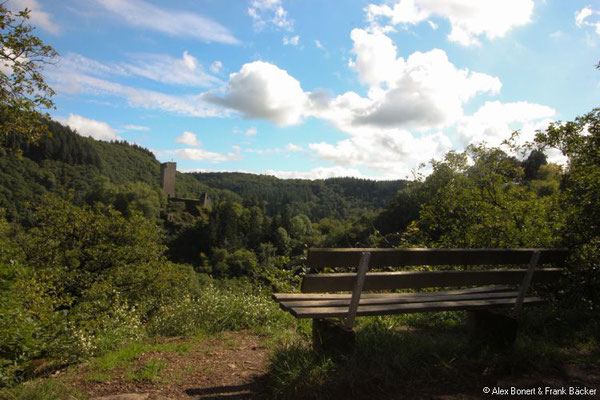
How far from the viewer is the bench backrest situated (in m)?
2.96

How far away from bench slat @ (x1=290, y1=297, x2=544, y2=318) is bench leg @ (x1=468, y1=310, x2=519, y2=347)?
11cm

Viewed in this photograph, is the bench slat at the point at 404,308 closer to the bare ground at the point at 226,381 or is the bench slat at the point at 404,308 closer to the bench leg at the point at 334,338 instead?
the bench leg at the point at 334,338

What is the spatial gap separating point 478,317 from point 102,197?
9079cm

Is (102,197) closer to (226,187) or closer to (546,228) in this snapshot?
(546,228)

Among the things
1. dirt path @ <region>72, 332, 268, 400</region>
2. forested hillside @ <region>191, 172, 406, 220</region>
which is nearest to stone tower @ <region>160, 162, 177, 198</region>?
forested hillside @ <region>191, 172, 406, 220</region>

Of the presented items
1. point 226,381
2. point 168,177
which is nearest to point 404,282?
point 226,381

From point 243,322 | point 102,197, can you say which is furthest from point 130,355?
point 102,197

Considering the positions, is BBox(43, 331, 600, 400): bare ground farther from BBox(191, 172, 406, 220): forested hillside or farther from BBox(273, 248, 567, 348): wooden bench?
BBox(191, 172, 406, 220): forested hillside

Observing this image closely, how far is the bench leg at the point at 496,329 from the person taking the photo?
11.4 ft

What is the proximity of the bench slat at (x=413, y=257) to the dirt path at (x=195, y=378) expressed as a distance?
1.25 meters

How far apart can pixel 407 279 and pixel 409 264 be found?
125 mm

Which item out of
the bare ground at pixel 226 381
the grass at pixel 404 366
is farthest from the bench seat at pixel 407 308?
the bare ground at pixel 226 381

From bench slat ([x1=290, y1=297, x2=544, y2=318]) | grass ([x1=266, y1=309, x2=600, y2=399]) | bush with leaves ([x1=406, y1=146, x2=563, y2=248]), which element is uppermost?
bush with leaves ([x1=406, y1=146, x2=563, y2=248])

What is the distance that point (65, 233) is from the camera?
1255 centimetres
